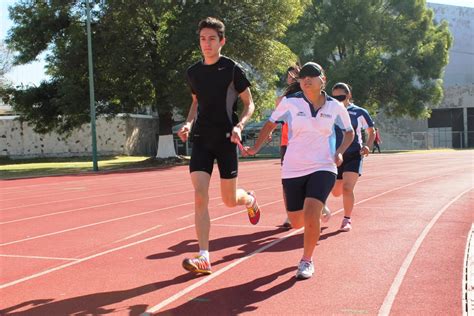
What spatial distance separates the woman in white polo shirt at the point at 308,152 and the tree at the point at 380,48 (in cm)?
4257

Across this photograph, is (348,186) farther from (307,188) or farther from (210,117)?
(210,117)

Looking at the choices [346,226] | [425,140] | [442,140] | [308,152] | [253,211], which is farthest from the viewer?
[442,140]

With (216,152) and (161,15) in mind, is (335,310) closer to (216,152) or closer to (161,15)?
(216,152)

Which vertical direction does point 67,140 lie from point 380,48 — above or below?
below

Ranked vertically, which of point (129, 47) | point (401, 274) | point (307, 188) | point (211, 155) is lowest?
point (401, 274)

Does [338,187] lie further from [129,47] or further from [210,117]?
[129,47]

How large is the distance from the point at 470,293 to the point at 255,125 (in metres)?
41.5

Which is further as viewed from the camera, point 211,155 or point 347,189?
point 347,189

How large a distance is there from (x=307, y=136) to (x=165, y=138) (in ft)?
96.3

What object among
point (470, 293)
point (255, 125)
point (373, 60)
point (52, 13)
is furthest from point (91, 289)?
point (373, 60)

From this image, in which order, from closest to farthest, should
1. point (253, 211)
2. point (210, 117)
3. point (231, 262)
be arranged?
point (210, 117) → point (231, 262) → point (253, 211)

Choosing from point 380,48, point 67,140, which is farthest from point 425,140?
point 67,140

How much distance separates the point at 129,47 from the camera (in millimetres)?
30516

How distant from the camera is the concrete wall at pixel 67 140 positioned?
4334 cm
